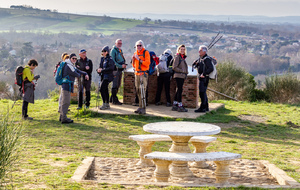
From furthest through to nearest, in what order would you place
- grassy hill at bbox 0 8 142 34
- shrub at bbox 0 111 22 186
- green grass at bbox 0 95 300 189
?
grassy hill at bbox 0 8 142 34 < green grass at bbox 0 95 300 189 < shrub at bbox 0 111 22 186

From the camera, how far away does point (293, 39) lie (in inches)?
3046

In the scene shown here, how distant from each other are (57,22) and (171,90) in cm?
11064

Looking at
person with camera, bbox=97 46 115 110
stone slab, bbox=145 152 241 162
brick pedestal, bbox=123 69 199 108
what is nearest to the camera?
stone slab, bbox=145 152 241 162

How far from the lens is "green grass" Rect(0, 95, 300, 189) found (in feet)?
22.6

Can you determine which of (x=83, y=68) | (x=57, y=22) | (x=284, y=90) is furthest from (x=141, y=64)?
(x=57, y=22)

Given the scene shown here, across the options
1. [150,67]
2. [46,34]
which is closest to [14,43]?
[46,34]

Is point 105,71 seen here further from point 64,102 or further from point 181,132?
point 181,132

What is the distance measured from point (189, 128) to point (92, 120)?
5.26m

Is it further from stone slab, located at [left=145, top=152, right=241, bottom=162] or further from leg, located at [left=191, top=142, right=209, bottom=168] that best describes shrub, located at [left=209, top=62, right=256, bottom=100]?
stone slab, located at [left=145, top=152, right=241, bottom=162]

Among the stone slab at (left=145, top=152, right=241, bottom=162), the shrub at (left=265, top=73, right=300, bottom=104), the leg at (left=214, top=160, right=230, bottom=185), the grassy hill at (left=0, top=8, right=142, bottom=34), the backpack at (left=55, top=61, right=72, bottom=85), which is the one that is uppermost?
the grassy hill at (left=0, top=8, right=142, bottom=34)

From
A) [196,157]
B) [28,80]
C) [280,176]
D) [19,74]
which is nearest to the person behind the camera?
[196,157]

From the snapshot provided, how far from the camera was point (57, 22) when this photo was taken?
396 ft

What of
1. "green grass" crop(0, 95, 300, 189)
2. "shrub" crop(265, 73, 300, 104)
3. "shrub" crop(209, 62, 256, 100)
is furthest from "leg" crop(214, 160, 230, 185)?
"shrub" crop(209, 62, 256, 100)

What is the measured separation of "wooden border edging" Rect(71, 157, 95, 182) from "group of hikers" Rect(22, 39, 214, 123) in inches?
155
